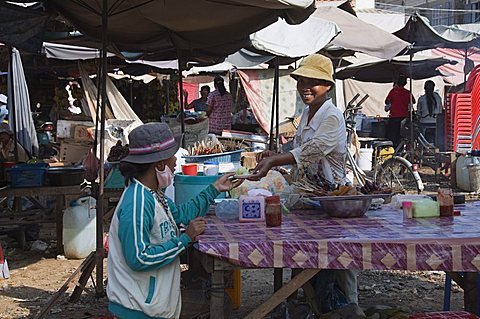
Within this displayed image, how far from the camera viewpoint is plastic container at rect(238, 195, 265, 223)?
3.45 metres

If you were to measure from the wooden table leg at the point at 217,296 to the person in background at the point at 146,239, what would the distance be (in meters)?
0.18

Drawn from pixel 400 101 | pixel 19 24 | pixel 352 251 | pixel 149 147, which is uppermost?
pixel 19 24

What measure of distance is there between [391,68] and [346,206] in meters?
12.9

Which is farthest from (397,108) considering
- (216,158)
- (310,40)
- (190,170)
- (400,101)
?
(190,170)

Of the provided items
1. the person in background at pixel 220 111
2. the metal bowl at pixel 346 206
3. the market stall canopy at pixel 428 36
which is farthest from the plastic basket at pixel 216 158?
the market stall canopy at pixel 428 36

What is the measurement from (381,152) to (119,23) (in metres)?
7.49

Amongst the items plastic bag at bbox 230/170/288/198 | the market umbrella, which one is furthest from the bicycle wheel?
plastic bag at bbox 230/170/288/198

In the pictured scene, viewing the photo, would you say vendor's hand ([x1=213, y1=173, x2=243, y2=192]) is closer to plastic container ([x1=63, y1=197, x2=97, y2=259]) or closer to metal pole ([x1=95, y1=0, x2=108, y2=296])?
metal pole ([x1=95, y1=0, x2=108, y2=296])

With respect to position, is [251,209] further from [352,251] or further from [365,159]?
[365,159]

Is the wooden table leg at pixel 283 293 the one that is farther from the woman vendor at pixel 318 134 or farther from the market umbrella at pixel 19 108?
the market umbrella at pixel 19 108

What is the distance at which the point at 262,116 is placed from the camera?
13414 millimetres

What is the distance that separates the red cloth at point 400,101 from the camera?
513 inches

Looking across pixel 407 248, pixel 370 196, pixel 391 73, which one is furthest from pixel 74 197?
pixel 391 73

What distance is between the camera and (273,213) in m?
3.27
